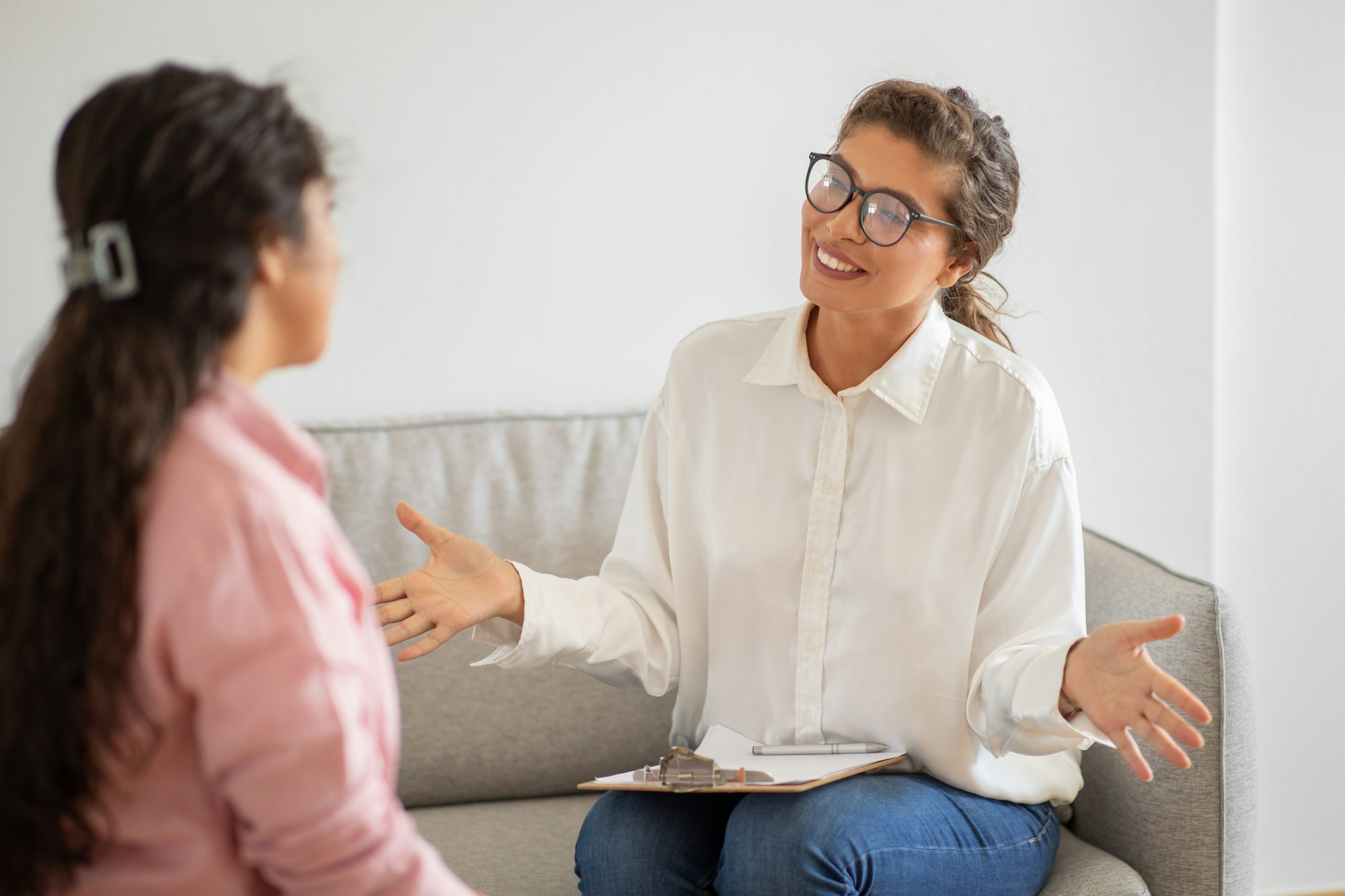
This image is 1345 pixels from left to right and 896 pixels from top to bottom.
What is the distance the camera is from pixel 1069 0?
6.76ft

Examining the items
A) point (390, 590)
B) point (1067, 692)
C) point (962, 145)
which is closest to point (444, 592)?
point (390, 590)

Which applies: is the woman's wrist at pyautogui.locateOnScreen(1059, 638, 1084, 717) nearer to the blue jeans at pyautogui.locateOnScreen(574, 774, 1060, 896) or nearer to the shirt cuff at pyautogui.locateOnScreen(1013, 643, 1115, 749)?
the shirt cuff at pyautogui.locateOnScreen(1013, 643, 1115, 749)

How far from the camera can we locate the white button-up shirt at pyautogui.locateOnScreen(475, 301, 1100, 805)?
1.39 m

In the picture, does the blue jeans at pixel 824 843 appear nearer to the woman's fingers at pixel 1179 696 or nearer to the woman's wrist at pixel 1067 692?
the woman's wrist at pixel 1067 692

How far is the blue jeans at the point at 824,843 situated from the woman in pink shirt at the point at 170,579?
1.86 ft

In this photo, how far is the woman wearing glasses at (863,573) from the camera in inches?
51.6

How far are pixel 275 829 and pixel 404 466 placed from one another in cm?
109

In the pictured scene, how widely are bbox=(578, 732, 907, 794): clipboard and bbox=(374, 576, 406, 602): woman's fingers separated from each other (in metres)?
0.30

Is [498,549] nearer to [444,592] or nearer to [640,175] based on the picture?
[444,592]

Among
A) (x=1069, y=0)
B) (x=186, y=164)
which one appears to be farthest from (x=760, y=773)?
(x=1069, y=0)

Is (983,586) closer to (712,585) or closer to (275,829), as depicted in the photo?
(712,585)

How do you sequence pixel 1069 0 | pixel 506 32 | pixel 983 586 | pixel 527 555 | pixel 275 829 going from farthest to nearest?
pixel 1069 0
pixel 506 32
pixel 527 555
pixel 983 586
pixel 275 829

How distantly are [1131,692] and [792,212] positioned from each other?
1148 millimetres

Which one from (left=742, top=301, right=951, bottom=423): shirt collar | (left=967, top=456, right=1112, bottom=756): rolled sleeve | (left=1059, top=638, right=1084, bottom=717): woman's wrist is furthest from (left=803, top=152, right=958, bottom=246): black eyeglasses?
(left=1059, top=638, right=1084, bottom=717): woman's wrist
